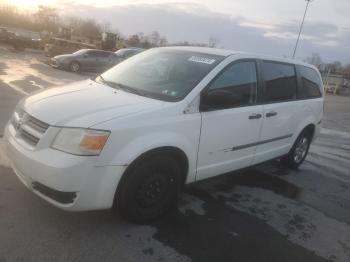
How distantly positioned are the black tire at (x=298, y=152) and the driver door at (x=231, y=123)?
160cm

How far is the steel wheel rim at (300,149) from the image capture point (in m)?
6.57

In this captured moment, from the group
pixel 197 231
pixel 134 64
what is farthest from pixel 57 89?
pixel 197 231

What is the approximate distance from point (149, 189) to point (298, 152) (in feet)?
12.0

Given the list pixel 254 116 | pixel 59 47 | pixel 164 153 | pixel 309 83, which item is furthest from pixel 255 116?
pixel 59 47

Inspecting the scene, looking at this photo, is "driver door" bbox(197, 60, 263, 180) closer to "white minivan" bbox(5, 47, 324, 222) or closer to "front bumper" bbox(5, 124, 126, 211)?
"white minivan" bbox(5, 47, 324, 222)

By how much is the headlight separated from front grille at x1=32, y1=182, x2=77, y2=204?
36 centimetres

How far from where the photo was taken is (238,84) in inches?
184

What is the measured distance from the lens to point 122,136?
11.2ft

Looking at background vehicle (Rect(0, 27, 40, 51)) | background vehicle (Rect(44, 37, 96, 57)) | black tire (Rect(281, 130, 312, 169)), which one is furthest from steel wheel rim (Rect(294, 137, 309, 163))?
background vehicle (Rect(0, 27, 40, 51))

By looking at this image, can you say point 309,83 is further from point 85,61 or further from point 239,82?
point 85,61

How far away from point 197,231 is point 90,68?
1978 cm

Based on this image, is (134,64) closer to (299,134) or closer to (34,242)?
(34,242)

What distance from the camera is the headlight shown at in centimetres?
331

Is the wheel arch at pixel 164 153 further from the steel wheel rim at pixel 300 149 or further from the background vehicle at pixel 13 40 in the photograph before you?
the background vehicle at pixel 13 40
